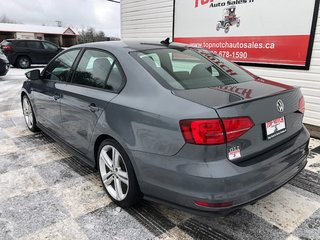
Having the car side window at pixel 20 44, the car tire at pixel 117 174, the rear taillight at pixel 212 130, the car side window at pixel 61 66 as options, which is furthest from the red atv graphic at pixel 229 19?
the car side window at pixel 20 44

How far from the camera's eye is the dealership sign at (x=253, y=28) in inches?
181

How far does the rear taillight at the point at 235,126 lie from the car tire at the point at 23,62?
1616cm

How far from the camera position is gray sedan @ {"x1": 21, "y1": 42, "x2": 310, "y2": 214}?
189 cm

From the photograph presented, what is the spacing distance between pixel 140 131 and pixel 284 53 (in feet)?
12.2

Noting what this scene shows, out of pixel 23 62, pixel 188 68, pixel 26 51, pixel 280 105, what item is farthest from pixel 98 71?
pixel 23 62

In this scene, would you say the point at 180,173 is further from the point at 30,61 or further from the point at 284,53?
the point at 30,61

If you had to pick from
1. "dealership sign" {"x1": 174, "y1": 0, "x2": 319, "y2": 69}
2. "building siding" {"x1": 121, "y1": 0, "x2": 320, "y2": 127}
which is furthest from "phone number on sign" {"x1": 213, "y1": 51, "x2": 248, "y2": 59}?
"building siding" {"x1": 121, "y1": 0, "x2": 320, "y2": 127}

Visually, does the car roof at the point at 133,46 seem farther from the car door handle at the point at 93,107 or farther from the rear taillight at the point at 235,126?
the rear taillight at the point at 235,126

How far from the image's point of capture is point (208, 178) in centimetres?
185

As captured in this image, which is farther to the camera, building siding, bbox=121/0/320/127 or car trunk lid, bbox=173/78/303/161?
building siding, bbox=121/0/320/127

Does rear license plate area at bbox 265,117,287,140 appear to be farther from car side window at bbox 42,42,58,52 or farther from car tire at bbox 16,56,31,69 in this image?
car tire at bbox 16,56,31,69

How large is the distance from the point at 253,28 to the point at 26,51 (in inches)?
541

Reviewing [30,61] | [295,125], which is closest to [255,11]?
[295,125]

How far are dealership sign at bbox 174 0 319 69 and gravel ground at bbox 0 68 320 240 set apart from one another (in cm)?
220
